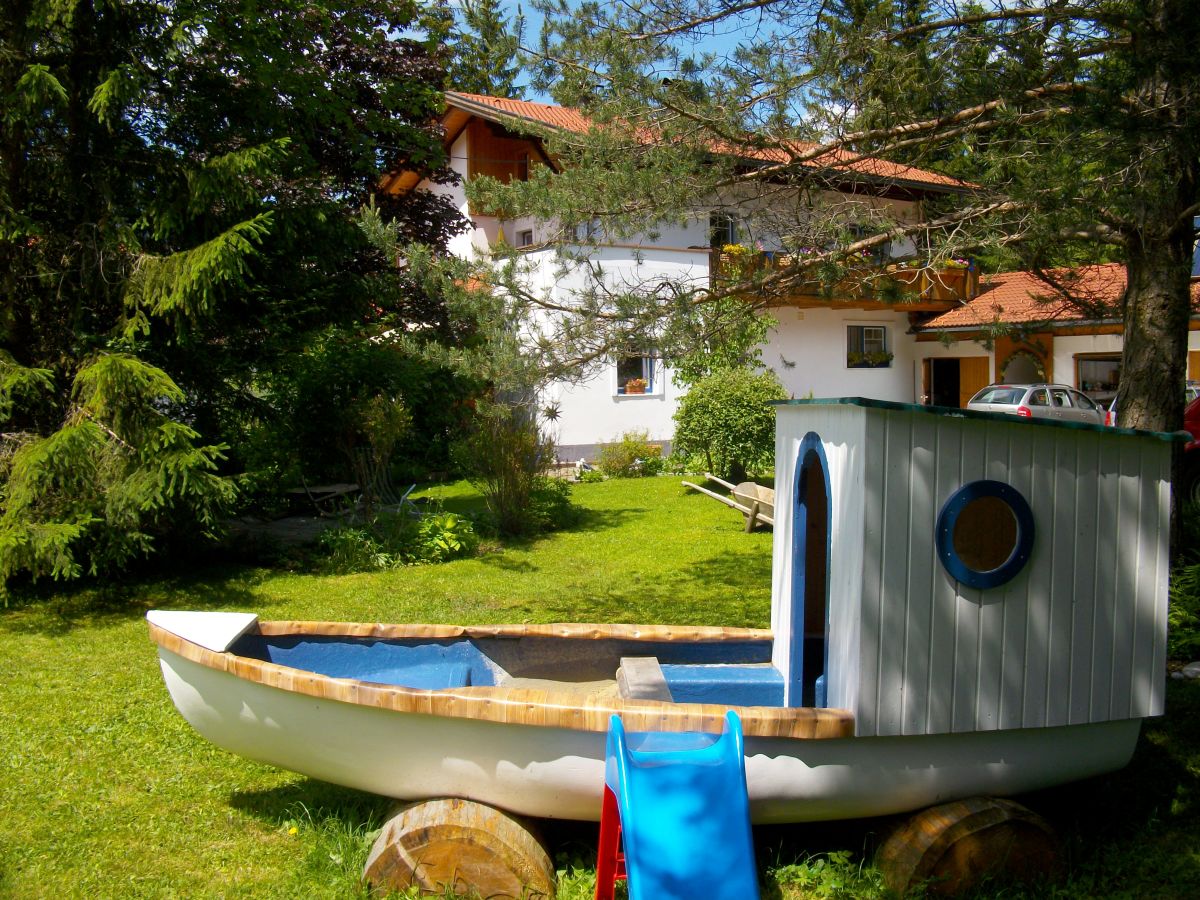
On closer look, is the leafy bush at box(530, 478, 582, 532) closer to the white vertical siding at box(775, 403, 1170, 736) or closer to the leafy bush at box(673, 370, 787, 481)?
the leafy bush at box(673, 370, 787, 481)

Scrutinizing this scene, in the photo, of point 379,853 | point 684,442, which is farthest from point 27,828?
point 684,442

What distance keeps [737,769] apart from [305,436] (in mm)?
9281

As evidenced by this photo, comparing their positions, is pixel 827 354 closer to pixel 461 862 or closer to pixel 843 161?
pixel 843 161

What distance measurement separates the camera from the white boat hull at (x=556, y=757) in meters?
4.00

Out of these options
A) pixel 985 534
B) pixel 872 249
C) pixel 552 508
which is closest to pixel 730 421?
pixel 552 508

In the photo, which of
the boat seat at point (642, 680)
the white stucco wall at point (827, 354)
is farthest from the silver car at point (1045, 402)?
the boat seat at point (642, 680)

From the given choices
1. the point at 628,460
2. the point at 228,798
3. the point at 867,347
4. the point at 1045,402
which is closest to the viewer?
the point at 228,798

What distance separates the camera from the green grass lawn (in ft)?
14.1

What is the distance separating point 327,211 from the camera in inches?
429

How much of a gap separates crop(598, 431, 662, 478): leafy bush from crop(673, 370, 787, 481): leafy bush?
A: 2811mm

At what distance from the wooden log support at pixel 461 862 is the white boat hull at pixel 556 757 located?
185 mm

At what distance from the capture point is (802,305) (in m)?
23.6

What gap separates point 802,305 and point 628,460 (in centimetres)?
670

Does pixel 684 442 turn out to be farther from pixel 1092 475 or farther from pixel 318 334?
pixel 1092 475
